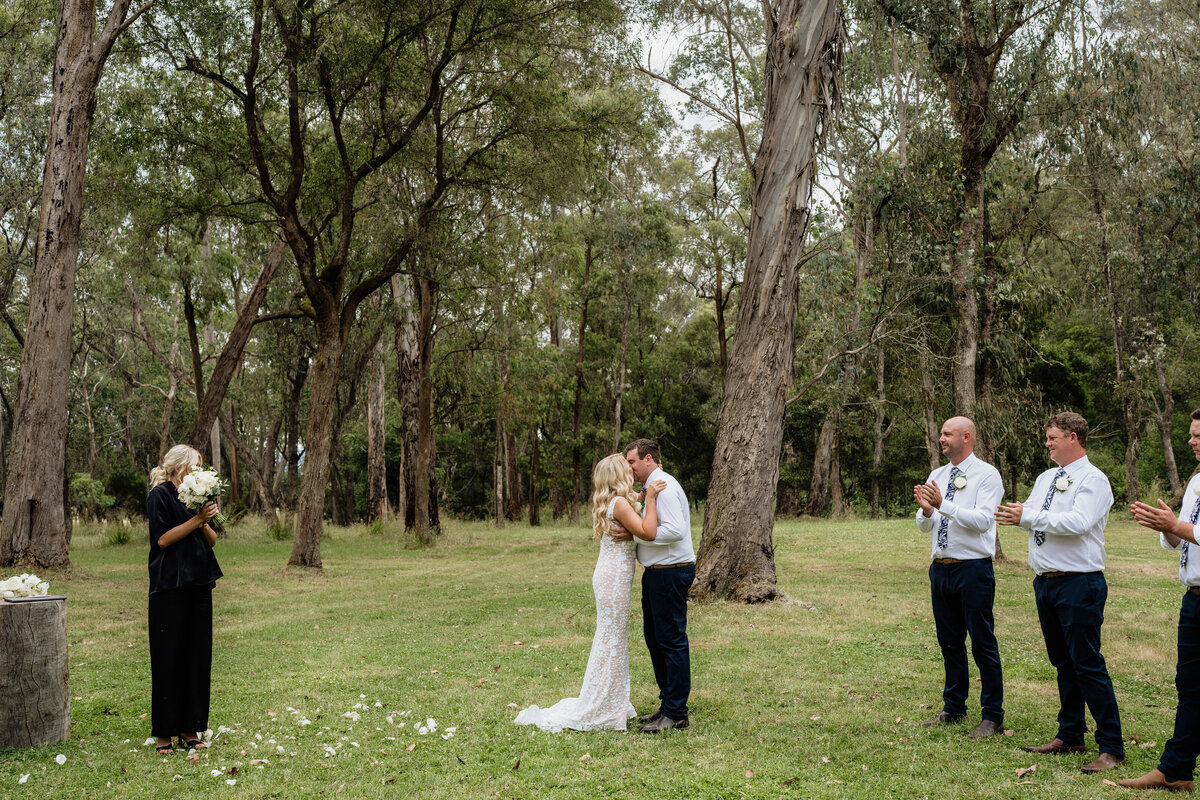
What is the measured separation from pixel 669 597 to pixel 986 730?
2.35 meters

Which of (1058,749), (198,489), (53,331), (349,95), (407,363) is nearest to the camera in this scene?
(1058,749)

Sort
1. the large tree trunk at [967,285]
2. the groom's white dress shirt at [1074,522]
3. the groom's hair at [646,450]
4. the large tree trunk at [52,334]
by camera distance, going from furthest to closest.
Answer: the large tree trunk at [967,285], the large tree trunk at [52,334], the groom's hair at [646,450], the groom's white dress shirt at [1074,522]

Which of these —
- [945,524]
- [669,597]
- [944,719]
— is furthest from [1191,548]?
[669,597]

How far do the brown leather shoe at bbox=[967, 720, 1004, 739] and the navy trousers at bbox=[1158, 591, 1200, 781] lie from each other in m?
1.26

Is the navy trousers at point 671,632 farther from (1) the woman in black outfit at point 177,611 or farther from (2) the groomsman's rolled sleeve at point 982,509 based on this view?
(1) the woman in black outfit at point 177,611

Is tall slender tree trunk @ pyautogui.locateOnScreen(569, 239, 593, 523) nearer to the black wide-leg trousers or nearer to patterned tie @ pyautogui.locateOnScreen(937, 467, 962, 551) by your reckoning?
the black wide-leg trousers

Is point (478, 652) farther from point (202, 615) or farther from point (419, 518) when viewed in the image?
point (419, 518)

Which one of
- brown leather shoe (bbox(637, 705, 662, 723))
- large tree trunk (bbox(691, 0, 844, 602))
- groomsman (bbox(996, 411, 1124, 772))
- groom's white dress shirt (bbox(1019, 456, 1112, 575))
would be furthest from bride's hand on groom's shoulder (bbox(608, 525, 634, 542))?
large tree trunk (bbox(691, 0, 844, 602))

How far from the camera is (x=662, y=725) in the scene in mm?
6555

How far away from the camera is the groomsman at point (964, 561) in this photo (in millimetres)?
6125

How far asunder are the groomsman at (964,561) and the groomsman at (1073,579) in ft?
1.16

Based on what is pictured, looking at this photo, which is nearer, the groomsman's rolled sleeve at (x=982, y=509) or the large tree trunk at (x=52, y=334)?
the groomsman's rolled sleeve at (x=982, y=509)

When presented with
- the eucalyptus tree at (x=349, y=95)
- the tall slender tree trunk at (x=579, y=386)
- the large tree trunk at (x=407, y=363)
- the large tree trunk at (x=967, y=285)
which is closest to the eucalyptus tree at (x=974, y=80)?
the large tree trunk at (x=967, y=285)

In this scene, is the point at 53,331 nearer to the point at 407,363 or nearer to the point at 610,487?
the point at 610,487
